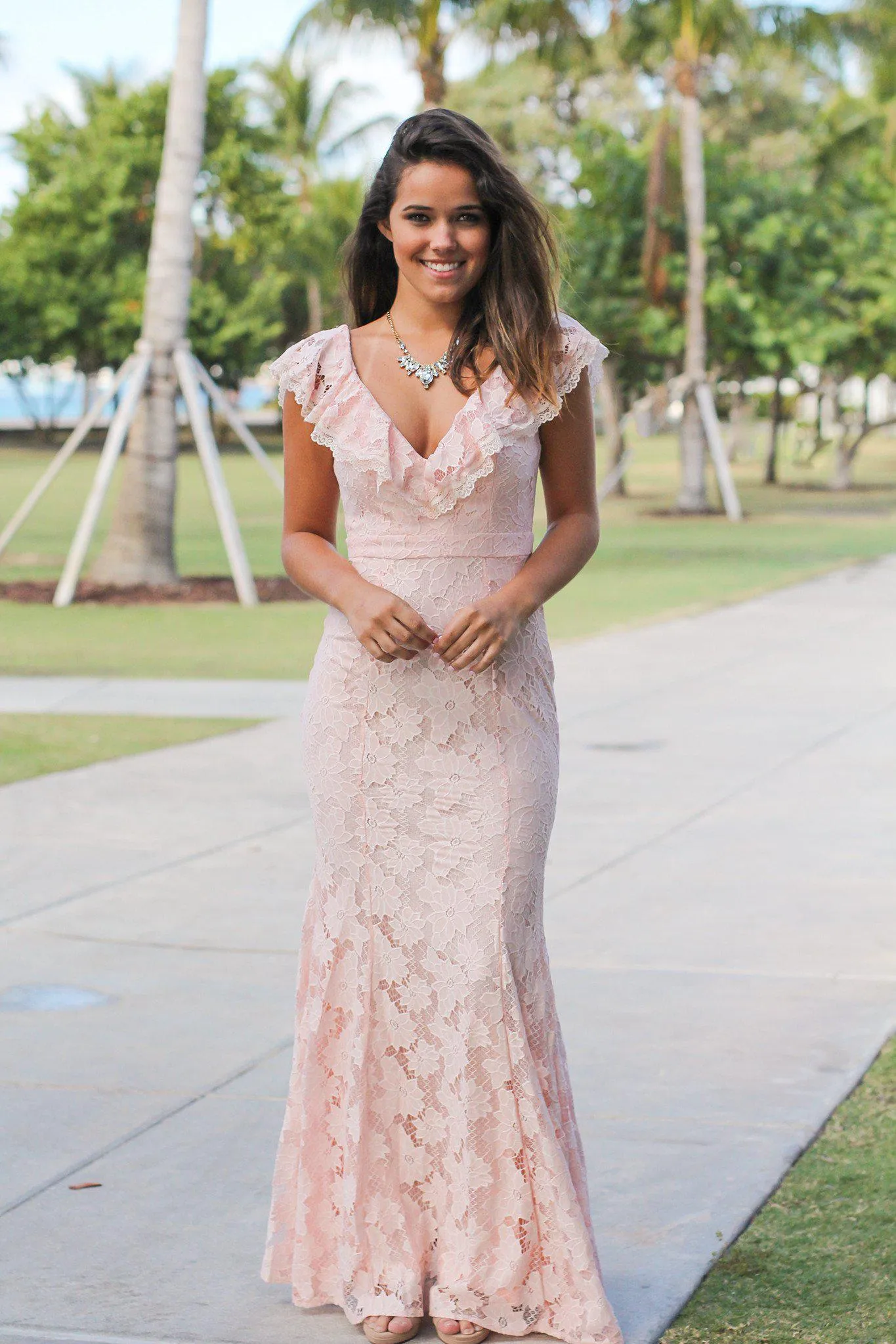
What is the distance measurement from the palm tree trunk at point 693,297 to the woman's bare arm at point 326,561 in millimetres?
27379

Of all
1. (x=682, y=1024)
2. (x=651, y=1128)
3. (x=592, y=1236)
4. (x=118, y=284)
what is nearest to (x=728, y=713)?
(x=682, y=1024)

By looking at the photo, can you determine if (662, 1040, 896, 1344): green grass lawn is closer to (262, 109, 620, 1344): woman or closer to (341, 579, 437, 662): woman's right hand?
(262, 109, 620, 1344): woman

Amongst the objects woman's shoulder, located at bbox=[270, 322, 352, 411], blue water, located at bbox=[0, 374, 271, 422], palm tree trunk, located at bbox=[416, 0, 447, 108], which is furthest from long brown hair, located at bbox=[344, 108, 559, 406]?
blue water, located at bbox=[0, 374, 271, 422]

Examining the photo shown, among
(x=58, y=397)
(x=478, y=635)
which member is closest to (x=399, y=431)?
(x=478, y=635)

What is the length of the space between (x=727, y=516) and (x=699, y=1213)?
27.2 m

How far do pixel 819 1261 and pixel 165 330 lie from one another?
46.3 ft

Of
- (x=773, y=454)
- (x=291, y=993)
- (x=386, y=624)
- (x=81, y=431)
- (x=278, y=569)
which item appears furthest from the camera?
(x=773, y=454)

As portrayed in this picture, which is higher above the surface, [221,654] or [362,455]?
[362,455]

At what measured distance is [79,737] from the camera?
973cm

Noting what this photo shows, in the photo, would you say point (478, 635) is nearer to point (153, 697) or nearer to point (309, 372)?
point (309, 372)

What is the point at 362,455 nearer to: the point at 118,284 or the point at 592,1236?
the point at 592,1236

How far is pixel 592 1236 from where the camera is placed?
3.17 metres

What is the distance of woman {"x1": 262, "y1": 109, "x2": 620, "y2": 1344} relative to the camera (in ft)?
10.2

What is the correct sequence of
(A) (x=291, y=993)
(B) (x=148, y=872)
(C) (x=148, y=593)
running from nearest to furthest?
(A) (x=291, y=993), (B) (x=148, y=872), (C) (x=148, y=593)
